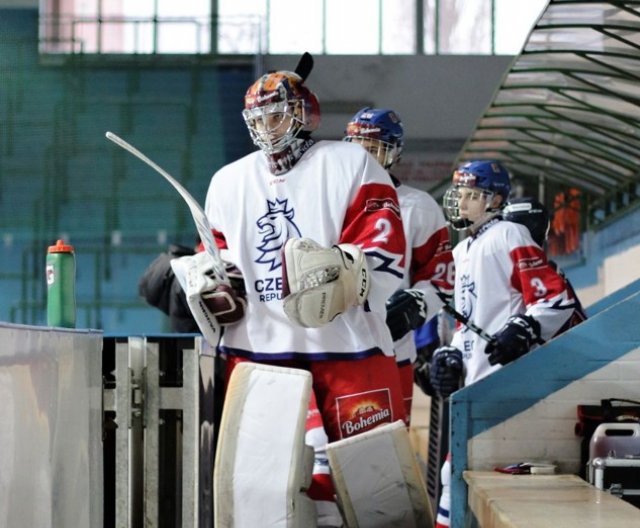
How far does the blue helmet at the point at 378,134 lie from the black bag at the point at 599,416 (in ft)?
4.40

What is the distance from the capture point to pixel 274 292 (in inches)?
128

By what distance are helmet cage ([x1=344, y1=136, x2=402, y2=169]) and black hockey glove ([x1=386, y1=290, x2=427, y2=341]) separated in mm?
678

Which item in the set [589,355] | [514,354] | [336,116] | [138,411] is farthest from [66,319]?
[336,116]

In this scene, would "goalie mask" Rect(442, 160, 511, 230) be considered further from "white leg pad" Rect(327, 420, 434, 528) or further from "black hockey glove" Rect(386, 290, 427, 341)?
"white leg pad" Rect(327, 420, 434, 528)

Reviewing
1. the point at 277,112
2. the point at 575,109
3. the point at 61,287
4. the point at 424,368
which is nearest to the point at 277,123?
the point at 277,112

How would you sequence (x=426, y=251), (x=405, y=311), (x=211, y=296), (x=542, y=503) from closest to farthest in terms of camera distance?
(x=542, y=503) < (x=211, y=296) < (x=405, y=311) < (x=426, y=251)

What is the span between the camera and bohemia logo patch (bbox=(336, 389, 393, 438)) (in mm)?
3176

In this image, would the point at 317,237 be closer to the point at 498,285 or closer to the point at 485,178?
the point at 498,285

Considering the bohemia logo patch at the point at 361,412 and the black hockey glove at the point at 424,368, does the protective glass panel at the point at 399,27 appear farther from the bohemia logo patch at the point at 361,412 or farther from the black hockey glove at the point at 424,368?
the bohemia logo patch at the point at 361,412

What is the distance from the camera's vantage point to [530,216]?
4.98 m

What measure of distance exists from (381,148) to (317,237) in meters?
1.33

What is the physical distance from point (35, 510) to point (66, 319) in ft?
2.40

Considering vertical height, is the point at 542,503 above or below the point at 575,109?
below

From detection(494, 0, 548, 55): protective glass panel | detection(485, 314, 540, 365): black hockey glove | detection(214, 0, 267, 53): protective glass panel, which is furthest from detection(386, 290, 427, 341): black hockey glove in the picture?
detection(494, 0, 548, 55): protective glass panel
